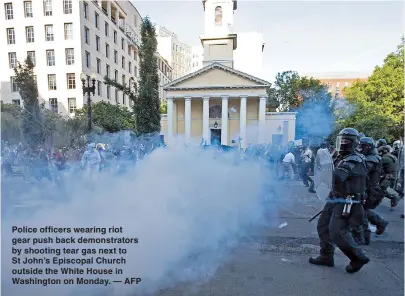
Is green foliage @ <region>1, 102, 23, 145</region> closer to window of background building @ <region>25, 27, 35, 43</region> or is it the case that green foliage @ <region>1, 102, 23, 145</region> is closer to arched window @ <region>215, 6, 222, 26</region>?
window of background building @ <region>25, 27, 35, 43</region>

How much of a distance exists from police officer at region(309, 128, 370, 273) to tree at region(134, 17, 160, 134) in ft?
39.0

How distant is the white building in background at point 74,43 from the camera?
11398 millimetres

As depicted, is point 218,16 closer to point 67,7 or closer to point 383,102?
point 383,102

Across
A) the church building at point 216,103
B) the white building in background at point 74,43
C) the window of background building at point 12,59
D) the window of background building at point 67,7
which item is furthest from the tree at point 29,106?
the church building at point 216,103

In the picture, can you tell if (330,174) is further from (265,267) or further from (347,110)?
(347,110)

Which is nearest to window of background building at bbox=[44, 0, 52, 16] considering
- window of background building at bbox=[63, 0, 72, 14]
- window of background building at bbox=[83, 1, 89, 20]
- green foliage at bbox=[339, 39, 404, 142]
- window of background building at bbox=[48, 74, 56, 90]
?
window of background building at bbox=[63, 0, 72, 14]

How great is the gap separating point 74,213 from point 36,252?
464mm

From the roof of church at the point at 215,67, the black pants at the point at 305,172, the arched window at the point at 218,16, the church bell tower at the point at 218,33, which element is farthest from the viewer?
the arched window at the point at 218,16

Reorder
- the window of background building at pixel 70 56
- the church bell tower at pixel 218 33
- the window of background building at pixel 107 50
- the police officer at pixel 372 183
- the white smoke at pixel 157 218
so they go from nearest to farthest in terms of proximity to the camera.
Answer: the white smoke at pixel 157 218
the police officer at pixel 372 183
the window of background building at pixel 107 50
the window of background building at pixel 70 56
the church bell tower at pixel 218 33

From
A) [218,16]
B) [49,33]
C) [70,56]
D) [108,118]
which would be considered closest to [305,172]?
[108,118]

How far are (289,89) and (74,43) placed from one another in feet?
82.7

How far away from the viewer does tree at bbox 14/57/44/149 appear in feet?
25.1

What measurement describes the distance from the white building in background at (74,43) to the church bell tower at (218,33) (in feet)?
50.3

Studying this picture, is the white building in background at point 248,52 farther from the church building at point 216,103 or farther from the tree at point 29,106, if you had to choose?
the tree at point 29,106
